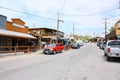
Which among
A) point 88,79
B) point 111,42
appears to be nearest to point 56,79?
point 88,79

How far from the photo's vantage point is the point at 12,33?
2583 cm

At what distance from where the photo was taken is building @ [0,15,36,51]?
25.1 m

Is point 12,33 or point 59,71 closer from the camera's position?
point 59,71

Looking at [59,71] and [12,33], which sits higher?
[12,33]

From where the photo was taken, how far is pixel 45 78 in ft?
27.9

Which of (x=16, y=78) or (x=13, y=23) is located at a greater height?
(x=13, y=23)

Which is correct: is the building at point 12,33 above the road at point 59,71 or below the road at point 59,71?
above

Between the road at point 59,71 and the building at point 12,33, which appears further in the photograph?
the building at point 12,33

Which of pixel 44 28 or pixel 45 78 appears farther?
pixel 44 28

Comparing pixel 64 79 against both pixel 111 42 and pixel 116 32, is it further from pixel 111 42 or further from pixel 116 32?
pixel 116 32

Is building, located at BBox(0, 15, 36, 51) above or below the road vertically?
above

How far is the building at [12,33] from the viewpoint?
25141 mm

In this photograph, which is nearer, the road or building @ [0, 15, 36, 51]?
the road

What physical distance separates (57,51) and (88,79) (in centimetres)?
2027
